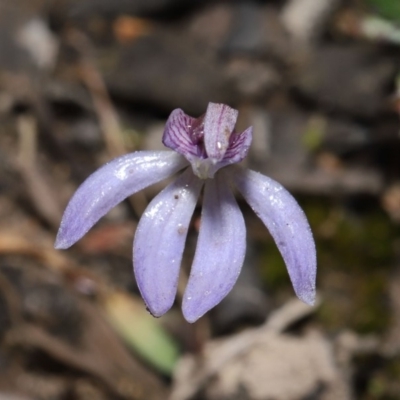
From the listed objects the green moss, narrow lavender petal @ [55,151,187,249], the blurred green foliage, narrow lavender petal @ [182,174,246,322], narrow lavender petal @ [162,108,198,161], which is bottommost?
the green moss

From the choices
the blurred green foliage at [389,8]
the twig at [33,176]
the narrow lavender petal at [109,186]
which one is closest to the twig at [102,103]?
the twig at [33,176]

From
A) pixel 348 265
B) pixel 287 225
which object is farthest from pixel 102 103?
pixel 287 225

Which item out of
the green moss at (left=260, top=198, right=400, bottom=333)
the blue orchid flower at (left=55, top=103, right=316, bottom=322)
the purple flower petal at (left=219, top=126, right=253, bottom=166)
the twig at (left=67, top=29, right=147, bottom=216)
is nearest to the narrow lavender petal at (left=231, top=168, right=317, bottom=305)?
the blue orchid flower at (left=55, top=103, right=316, bottom=322)

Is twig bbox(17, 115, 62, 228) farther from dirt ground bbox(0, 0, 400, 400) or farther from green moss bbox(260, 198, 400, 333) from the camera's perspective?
green moss bbox(260, 198, 400, 333)

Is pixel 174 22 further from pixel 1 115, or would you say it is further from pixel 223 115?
pixel 223 115

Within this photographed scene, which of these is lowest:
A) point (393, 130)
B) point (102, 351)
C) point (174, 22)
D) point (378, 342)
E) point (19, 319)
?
point (378, 342)

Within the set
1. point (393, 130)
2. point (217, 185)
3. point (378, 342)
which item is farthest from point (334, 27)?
point (217, 185)
